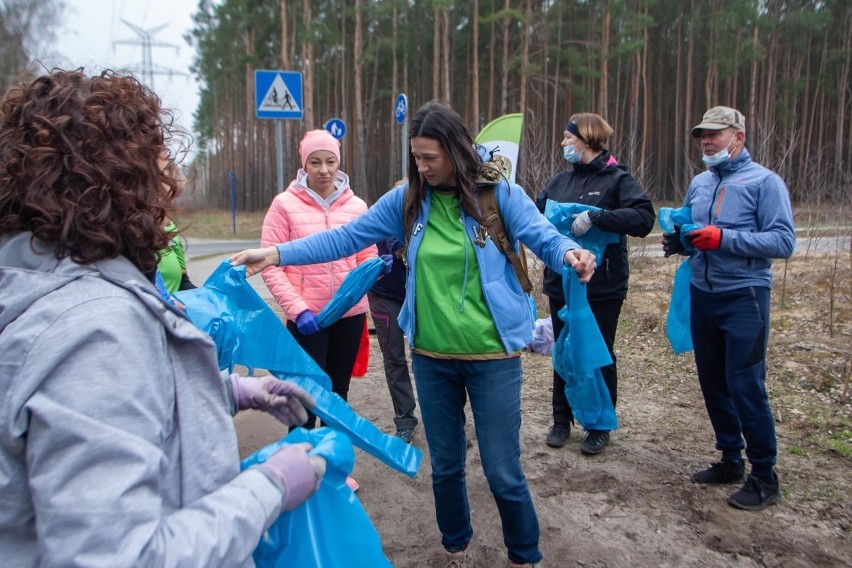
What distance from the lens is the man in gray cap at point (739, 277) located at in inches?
120

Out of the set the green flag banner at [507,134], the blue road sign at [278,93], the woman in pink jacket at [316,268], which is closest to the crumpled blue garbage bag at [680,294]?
the woman in pink jacket at [316,268]

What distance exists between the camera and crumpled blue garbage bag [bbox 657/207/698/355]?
11.3 feet

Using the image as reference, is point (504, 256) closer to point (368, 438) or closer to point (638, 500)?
point (368, 438)

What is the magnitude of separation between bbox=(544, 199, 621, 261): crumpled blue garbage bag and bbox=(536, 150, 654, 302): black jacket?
53 millimetres

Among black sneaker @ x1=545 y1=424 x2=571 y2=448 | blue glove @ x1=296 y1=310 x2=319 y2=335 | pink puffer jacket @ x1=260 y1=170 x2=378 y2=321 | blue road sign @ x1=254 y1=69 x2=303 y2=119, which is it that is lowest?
black sneaker @ x1=545 y1=424 x2=571 y2=448

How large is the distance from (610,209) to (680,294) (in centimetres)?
64

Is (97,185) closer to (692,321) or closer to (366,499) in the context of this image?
(366,499)

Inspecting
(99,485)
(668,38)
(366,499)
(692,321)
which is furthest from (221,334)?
(668,38)

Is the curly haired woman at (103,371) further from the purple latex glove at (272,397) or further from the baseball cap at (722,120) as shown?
the baseball cap at (722,120)

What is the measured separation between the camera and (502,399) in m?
2.38

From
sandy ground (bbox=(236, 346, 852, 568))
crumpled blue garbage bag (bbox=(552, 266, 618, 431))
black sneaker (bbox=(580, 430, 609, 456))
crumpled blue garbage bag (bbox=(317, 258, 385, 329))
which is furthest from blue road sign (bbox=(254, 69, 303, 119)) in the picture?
black sneaker (bbox=(580, 430, 609, 456))

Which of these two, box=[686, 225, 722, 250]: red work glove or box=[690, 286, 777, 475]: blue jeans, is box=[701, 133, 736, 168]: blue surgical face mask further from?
box=[690, 286, 777, 475]: blue jeans

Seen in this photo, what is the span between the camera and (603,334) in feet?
12.4

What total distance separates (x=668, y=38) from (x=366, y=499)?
34771mm
